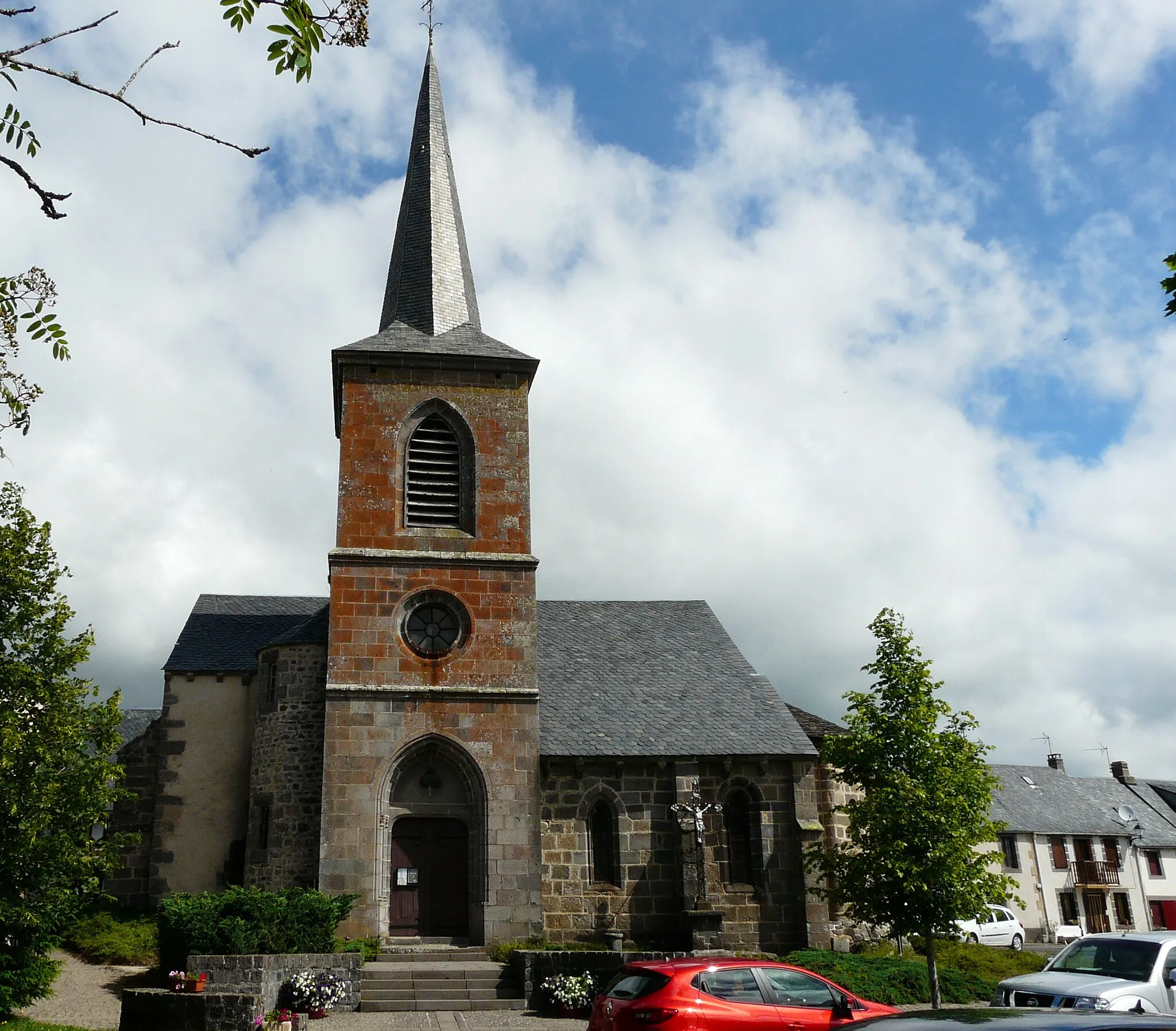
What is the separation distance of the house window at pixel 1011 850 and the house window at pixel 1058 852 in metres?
1.87

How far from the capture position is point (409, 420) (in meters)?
23.7

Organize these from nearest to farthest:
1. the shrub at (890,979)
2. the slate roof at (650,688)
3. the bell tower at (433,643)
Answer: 1. the shrub at (890,979)
2. the bell tower at (433,643)
3. the slate roof at (650,688)

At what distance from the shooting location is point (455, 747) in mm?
21344

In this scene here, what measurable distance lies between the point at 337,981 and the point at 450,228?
17228 mm

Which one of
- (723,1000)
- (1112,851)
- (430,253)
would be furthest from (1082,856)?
(723,1000)

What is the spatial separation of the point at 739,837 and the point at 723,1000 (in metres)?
12.2

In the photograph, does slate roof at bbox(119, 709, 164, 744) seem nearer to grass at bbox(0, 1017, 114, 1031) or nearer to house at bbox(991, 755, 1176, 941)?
grass at bbox(0, 1017, 114, 1031)

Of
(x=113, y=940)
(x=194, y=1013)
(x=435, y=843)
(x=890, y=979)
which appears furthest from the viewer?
(x=435, y=843)

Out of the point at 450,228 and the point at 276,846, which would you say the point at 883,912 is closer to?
the point at 276,846

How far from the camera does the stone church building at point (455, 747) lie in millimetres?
20984

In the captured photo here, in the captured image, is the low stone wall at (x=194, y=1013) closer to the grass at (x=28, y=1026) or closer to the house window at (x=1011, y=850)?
the grass at (x=28, y=1026)

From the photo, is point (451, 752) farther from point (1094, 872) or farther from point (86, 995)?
point (1094, 872)

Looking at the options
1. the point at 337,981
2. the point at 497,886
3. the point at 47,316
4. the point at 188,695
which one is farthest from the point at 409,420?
the point at 47,316

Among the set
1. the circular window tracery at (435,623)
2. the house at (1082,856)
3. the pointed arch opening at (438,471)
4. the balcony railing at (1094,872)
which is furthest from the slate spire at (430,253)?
the balcony railing at (1094,872)
